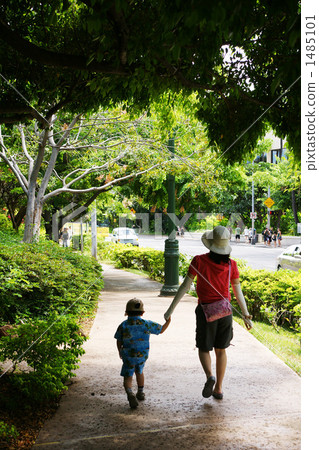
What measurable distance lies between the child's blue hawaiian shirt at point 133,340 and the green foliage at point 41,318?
23.8 inches

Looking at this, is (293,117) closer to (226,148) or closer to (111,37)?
(226,148)

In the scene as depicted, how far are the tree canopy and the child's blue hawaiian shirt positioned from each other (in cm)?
239

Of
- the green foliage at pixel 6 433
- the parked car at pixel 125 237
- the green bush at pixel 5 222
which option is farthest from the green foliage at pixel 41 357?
the parked car at pixel 125 237

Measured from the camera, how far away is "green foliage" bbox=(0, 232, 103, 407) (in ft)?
14.6

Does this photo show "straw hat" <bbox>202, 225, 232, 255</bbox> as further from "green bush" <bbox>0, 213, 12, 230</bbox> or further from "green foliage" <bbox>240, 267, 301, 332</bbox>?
"green bush" <bbox>0, 213, 12, 230</bbox>

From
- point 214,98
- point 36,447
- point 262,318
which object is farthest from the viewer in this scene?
point 262,318

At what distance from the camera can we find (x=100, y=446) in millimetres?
3635

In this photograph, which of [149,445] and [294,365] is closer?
[149,445]

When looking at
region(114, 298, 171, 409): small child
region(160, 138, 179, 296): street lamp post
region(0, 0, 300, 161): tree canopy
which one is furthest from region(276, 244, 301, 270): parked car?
region(114, 298, 171, 409): small child

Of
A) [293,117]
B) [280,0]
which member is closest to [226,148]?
[293,117]

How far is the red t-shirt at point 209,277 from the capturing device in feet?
15.1

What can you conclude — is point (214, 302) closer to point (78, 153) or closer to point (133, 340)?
point (133, 340)

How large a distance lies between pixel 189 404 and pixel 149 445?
971 mm

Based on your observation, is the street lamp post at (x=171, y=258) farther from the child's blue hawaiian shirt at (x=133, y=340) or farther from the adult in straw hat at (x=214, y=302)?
the child's blue hawaiian shirt at (x=133, y=340)
